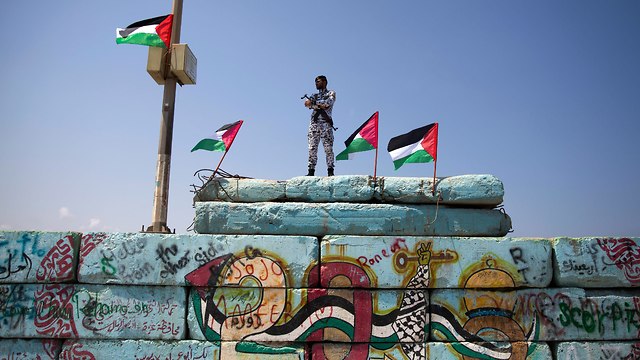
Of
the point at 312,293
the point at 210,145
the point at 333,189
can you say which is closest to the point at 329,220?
the point at 333,189

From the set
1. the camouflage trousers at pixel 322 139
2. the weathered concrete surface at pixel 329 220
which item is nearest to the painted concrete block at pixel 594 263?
the weathered concrete surface at pixel 329 220

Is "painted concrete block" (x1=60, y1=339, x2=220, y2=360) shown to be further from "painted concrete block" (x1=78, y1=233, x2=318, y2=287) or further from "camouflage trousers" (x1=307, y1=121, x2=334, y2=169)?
"camouflage trousers" (x1=307, y1=121, x2=334, y2=169)

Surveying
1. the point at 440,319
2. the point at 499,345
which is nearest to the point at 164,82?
the point at 440,319

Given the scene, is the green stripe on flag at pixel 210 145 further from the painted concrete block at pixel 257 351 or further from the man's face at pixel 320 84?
the painted concrete block at pixel 257 351

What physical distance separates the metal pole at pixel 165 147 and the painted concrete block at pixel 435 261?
2825 mm

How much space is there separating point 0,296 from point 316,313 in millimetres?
3964

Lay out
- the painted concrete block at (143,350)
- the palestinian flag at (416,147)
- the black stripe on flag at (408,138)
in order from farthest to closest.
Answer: the black stripe on flag at (408,138), the palestinian flag at (416,147), the painted concrete block at (143,350)

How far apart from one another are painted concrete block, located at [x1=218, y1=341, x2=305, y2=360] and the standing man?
8.35 feet

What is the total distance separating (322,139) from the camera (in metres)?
5.99

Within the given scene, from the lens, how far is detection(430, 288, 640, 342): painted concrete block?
4852mm

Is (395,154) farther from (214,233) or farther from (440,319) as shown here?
(214,233)

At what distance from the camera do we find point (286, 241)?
4.89 metres

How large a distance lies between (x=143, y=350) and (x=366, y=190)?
3.42 meters

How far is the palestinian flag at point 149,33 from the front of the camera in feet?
21.0
